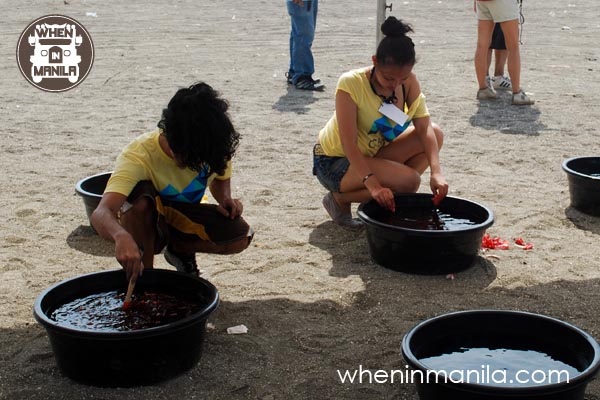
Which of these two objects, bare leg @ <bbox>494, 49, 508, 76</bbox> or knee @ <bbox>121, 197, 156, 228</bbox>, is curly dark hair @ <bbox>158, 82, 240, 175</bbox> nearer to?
knee @ <bbox>121, 197, 156, 228</bbox>

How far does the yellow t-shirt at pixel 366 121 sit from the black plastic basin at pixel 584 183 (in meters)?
1.02

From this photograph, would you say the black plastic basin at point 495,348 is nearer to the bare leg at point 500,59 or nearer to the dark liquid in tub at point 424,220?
the dark liquid in tub at point 424,220

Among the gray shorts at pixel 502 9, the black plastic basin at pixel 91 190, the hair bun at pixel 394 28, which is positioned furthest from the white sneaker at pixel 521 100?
the black plastic basin at pixel 91 190

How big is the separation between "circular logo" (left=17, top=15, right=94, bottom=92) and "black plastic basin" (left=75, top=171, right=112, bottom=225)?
13.7 feet

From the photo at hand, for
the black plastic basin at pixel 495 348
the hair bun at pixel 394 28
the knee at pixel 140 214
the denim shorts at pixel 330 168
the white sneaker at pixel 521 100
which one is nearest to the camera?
the black plastic basin at pixel 495 348

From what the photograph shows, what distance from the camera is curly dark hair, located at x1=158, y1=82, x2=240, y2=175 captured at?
3.40 meters

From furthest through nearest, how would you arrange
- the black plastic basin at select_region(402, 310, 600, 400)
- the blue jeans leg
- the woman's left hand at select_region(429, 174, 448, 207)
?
1. the blue jeans leg
2. the woman's left hand at select_region(429, 174, 448, 207)
3. the black plastic basin at select_region(402, 310, 600, 400)

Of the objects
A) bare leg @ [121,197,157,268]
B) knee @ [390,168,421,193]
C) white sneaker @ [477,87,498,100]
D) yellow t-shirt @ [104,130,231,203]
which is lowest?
white sneaker @ [477,87,498,100]

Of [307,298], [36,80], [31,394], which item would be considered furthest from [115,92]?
[31,394]

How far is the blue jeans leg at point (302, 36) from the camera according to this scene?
9164 mm

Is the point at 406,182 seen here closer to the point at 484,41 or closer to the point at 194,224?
the point at 194,224

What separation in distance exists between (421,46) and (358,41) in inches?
38.6

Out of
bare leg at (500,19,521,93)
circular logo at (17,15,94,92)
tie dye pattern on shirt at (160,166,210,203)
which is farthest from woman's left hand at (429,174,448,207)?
circular logo at (17,15,94,92)

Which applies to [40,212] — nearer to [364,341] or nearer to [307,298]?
[307,298]
